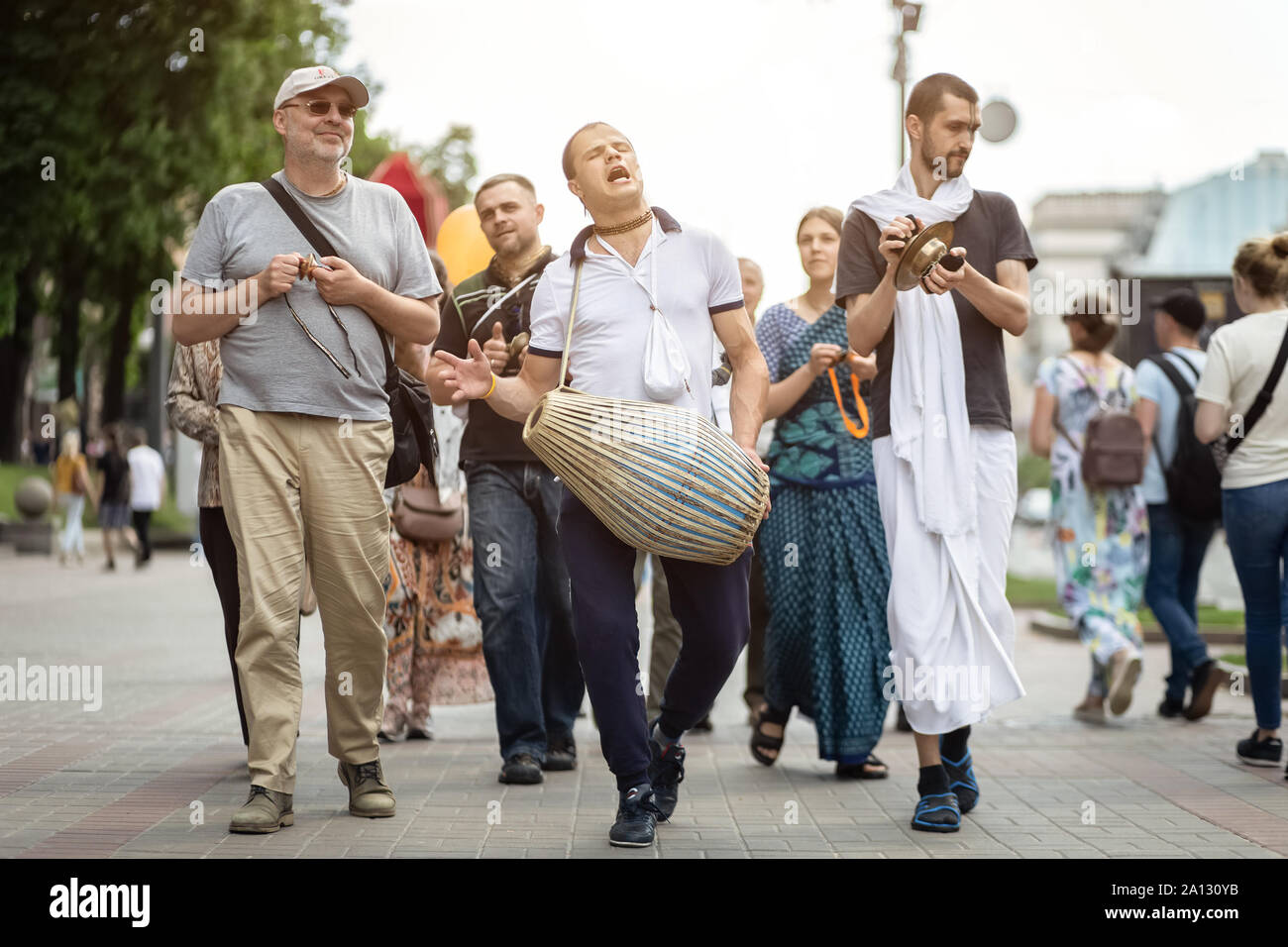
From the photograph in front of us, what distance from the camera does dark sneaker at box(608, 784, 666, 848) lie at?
4879 millimetres

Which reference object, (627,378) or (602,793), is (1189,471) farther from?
(627,378)

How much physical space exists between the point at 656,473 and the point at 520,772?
197cm

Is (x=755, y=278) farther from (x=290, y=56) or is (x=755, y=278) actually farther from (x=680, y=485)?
(x=290, y=56)

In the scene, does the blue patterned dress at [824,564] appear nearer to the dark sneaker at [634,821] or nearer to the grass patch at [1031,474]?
the dark sneaker at [634,821]

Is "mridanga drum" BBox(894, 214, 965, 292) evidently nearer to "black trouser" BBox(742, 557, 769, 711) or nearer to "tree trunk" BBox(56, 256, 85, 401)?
"black trouser" BBox(742, 557, 769, 711)

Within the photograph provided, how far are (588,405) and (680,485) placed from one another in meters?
0.37

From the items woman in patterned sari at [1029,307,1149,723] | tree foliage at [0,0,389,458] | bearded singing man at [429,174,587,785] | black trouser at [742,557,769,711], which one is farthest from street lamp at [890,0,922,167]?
tree foliage at [0,0,389,458]

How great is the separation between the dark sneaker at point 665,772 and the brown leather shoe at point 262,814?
116 centimetres

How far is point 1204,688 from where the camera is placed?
8.23m

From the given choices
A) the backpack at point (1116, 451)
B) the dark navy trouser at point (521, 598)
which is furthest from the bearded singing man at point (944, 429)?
the backpack at point (1116, 451)

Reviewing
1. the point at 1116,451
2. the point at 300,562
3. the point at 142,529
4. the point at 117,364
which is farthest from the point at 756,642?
the point at 117,364

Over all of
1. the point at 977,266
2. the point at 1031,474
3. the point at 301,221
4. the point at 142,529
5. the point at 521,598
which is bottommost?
the point at 1031,474

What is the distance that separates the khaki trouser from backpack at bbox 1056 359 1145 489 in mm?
4305
